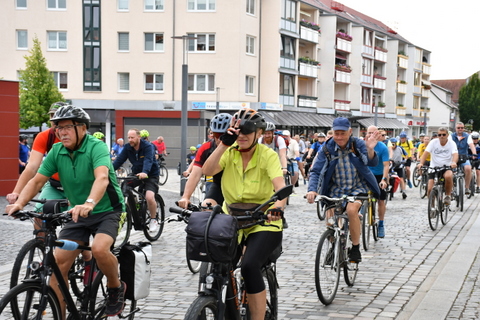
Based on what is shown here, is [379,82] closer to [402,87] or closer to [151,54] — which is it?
[402,87]

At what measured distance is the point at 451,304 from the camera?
641 cm

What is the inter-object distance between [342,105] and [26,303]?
6264 centimetres

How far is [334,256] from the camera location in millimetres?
6711

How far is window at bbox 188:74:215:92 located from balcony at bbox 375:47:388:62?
34.3m

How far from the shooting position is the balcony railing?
54.8 metres

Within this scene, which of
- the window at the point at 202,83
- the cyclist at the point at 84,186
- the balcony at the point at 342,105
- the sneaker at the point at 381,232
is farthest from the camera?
the balcony at the point at 342,105

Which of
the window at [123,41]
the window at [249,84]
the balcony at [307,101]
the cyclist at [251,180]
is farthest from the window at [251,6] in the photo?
the cyclist at [251,180]

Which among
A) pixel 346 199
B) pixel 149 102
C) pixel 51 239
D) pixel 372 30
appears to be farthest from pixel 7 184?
pixel 372 30

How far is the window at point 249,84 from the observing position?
46.8m

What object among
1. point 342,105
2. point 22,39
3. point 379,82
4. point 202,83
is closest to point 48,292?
point 202,83

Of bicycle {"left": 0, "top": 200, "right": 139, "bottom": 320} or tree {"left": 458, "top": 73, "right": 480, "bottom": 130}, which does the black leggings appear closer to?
bicycle {"left": 0, "top": 200, "right": 139, "bottom": 320}

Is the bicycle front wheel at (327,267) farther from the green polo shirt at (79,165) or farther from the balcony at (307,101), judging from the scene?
the balcony at (307,101)

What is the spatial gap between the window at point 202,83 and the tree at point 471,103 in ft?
275

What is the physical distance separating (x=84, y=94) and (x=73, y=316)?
43.0 m
